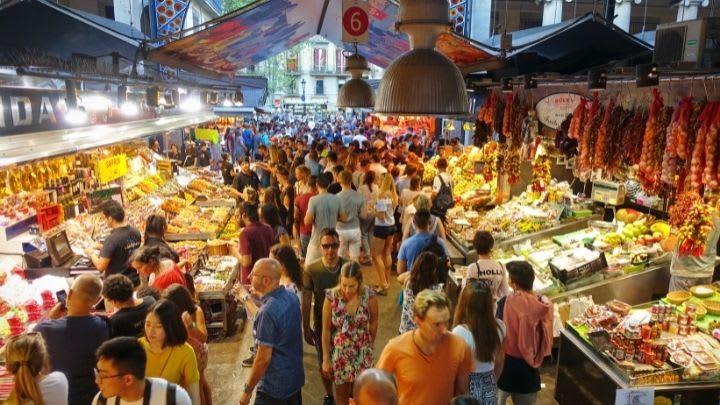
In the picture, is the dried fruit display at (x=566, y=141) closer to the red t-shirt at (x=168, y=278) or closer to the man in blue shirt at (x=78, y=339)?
the red t-shirt at (x=168, y=278)

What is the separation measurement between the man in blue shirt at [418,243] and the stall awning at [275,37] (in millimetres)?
1808

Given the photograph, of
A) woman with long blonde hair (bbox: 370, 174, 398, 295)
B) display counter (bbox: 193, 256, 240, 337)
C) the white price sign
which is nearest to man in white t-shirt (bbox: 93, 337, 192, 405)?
display counter (bbox: 193, 256, 240, 337)

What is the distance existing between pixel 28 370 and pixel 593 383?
4301 mm

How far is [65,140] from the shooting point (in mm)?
5500

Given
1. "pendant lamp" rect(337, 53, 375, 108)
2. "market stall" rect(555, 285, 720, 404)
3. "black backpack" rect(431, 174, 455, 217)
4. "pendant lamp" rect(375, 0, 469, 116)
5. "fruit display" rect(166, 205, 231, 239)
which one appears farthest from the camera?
"fruit display" rect(166, 205, 231, 239)

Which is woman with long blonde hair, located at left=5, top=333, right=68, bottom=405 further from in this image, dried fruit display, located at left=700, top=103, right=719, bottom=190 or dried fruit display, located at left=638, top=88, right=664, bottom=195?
dried fruit display, located at left=638, top=88, right=664, bottom=195

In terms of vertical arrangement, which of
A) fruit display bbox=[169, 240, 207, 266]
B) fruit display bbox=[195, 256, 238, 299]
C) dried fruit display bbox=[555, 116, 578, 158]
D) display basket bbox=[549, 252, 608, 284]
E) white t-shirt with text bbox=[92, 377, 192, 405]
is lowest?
fruit display bbox=[195, 256, 238, 299]

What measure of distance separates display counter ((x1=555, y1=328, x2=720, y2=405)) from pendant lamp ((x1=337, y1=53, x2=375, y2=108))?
299 centimetres

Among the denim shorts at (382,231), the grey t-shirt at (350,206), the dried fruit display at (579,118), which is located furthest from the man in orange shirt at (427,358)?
the denim shorts at (382,231)

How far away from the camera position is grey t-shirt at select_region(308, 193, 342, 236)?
22.2ft

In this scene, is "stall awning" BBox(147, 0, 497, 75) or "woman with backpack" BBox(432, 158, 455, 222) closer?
"stall awning" BBox(147, 0, 497, 75)

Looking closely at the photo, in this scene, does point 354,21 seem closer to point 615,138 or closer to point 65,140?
point 615,138

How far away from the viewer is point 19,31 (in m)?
4.88

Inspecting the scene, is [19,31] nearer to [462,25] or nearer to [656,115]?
[656,115]
